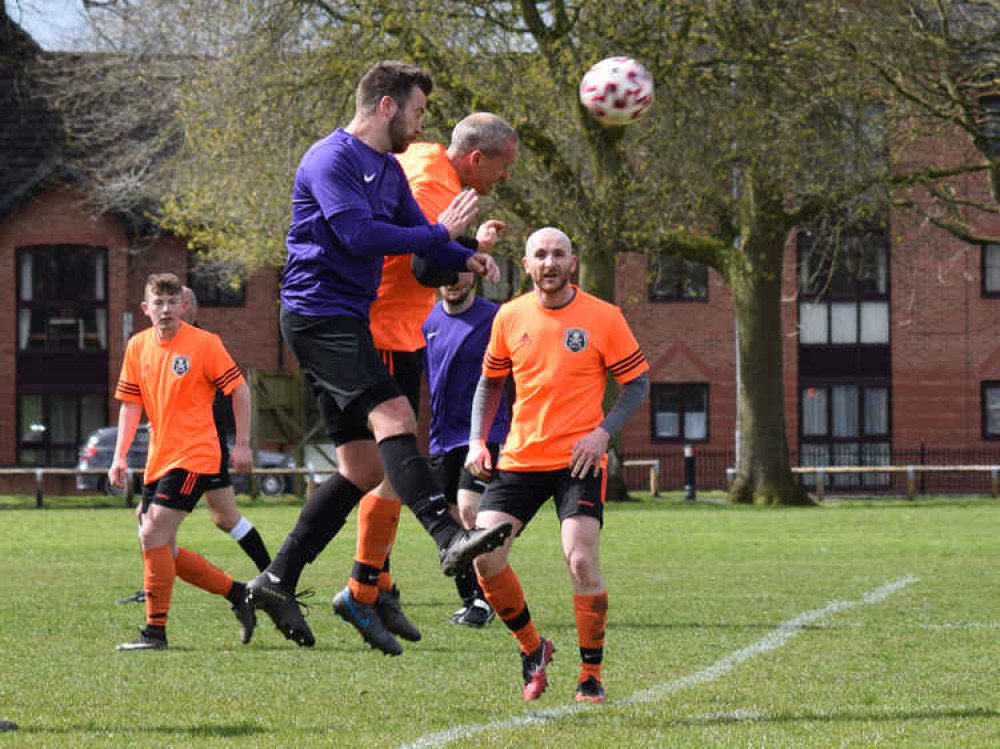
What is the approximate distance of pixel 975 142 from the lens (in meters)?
26.8

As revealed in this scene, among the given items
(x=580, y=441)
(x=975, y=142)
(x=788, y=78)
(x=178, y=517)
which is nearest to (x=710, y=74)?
(x=788, y=78)

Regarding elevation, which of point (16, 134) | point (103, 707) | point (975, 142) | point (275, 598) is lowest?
point (103, 707)

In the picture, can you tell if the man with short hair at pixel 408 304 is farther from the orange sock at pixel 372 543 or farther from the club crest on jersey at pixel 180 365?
the club crest on jersey at pixel 180 365

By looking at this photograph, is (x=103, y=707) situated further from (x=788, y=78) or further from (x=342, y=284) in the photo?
(x=788, y=78)

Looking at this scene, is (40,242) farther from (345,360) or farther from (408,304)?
(345,360)

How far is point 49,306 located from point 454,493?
33.9 meters

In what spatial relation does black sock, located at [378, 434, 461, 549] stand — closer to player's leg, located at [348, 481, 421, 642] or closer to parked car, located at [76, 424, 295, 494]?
player's leg, located at [348, 481, 421, 642]

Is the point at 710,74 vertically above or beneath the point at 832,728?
above

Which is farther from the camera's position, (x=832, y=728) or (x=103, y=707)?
(x=103, y=707)

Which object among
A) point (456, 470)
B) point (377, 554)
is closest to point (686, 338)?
point (456, 470)

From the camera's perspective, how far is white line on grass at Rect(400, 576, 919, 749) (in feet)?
20.6

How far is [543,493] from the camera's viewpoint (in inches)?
291

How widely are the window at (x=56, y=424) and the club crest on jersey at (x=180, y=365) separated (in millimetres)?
35128

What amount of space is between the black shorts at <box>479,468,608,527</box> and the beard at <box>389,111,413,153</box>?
1.43 m
